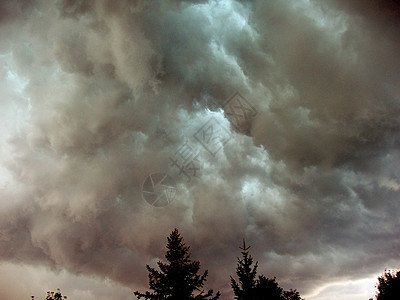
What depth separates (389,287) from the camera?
39.2 metres

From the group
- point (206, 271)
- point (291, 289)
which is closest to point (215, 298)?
point (206, 271)

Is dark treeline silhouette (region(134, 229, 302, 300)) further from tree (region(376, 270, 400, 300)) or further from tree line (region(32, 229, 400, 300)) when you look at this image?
tree (region(376, 270, 400, 300))

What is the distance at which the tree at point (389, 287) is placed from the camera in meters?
37.9

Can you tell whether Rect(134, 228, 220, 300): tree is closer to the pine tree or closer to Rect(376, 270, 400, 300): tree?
the pine tree

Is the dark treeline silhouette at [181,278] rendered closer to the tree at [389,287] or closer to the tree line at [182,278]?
the tree line at [182,278]

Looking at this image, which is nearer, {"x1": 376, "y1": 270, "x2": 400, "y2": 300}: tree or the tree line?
the tree line

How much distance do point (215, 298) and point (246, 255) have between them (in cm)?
→ 522

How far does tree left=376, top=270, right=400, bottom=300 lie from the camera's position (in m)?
37.9

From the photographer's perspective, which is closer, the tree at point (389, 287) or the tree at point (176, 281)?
the tree at point (176, 281)

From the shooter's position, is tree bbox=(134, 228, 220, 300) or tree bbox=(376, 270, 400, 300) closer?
tree bbox=(134, 228, 220, 300)

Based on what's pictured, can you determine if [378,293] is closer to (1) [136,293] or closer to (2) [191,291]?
(2) [191,291]

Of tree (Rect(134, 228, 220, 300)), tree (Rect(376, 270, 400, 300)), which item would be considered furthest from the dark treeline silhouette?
tree (Rect(376, 270, 400, 300))

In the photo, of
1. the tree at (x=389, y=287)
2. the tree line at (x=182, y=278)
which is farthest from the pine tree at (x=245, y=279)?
the tree at (x=389, y=287)

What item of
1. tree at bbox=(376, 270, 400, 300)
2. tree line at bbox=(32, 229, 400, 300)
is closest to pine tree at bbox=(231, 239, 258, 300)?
tree line at bbox=(32, 229, 400, 300)
